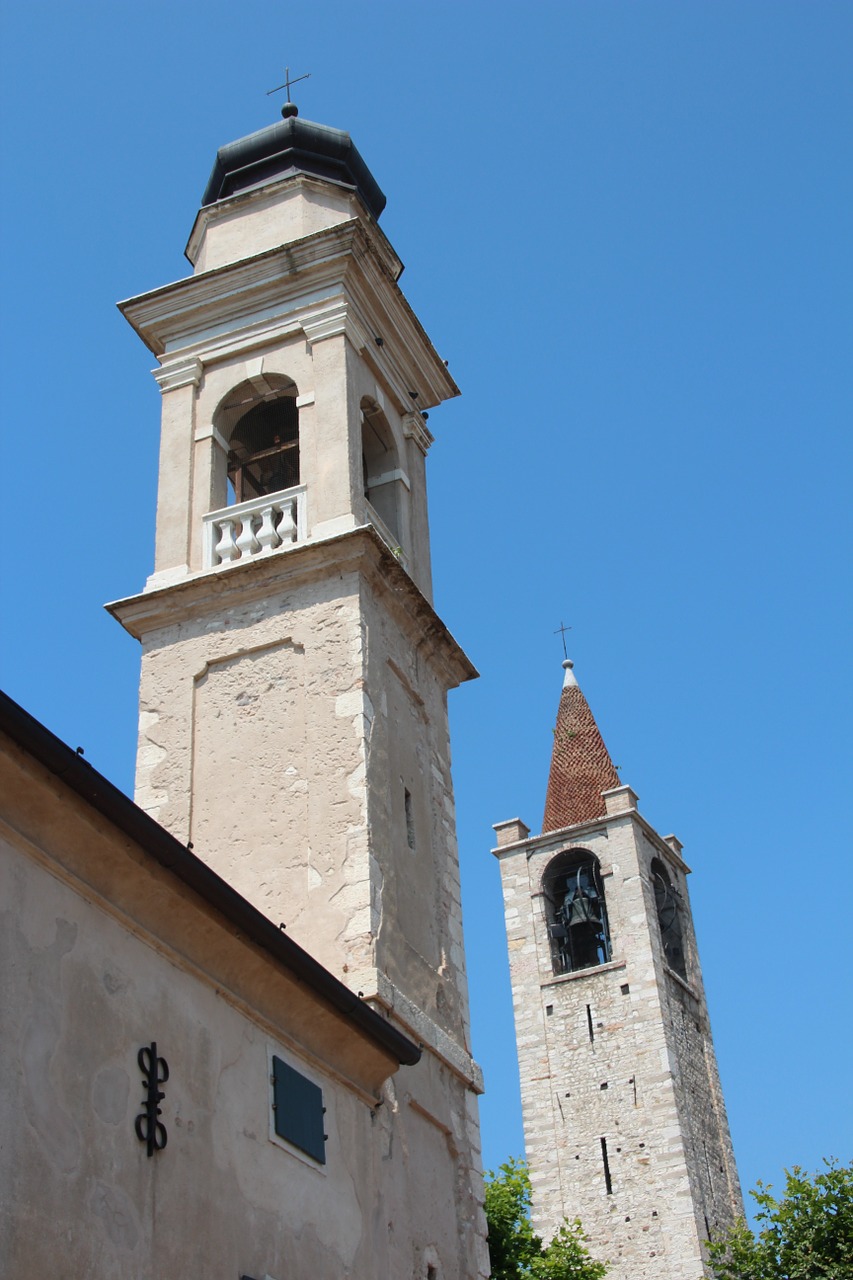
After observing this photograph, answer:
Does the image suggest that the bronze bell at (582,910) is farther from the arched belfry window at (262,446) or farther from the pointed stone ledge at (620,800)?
the arched belfry window at (262,446)

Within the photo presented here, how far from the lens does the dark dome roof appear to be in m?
17.7

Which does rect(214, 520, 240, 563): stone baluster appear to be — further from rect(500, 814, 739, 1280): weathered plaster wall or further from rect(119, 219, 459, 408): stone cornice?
rect(500, 814, 739, 1280): weathered plaster wall

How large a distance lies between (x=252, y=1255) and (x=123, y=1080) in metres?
1.47

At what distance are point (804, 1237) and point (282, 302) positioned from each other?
17752 mm

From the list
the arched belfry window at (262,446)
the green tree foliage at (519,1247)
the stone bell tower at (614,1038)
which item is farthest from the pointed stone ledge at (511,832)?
the arched belfry window at (262,446)

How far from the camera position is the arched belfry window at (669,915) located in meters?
41.0

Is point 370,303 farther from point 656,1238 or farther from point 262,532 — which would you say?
point 656,1238

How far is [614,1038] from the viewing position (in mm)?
37531

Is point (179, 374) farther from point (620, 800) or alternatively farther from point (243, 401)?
point (620, 800)

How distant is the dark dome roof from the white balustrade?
5132 mm

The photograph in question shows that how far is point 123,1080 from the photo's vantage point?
307 inches

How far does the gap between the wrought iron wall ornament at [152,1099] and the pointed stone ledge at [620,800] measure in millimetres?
33210

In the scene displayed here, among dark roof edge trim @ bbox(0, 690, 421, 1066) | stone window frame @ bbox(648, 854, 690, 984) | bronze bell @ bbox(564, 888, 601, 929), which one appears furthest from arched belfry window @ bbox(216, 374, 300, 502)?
stone window frame @ bbox(648, 854, 690, 984)

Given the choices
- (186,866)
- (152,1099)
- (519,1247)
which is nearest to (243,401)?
(186,866)
